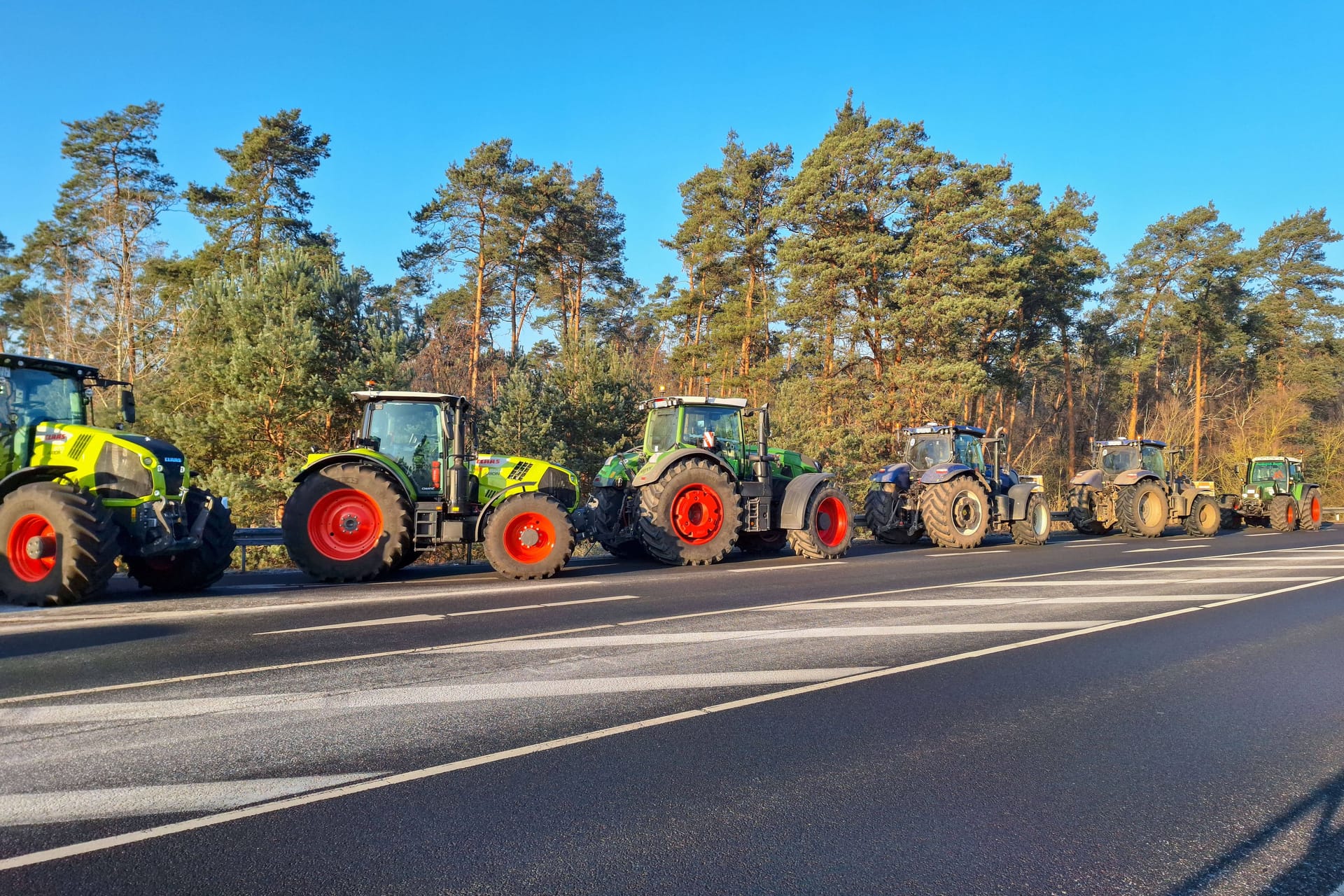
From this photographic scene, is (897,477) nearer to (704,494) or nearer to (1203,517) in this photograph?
(704,494)

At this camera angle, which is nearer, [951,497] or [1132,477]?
[951,497]

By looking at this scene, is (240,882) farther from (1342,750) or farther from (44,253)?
(44,253)

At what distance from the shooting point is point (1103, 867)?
9.80 ft

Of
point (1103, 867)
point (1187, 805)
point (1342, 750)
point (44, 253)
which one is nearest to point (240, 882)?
point (1103, 867)

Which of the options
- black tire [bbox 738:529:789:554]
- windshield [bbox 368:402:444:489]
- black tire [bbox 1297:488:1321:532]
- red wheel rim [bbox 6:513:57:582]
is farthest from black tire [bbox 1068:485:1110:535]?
red wheel rim [bbox 6:513:57:582]

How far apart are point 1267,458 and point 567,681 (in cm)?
2480

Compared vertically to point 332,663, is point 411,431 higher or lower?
higher

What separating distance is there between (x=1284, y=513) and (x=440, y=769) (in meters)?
25.8

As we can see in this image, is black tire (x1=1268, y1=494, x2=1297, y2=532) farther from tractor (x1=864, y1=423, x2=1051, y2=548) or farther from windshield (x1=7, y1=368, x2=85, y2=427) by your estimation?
windshield (x1=7, y1=368, x2=85, y2=427)

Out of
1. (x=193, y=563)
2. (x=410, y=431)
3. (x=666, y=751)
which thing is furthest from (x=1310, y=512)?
(x=193, y=563)

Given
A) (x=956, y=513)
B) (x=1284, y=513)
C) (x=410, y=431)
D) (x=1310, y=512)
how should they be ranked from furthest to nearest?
(x=1310, y=512), (x=1284, y=513), (x=956, y=513), (x=410, y=431)

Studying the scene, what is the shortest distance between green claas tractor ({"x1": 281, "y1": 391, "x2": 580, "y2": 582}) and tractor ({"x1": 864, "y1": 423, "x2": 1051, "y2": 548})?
7.84 metres

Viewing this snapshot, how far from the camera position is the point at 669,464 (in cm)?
1179

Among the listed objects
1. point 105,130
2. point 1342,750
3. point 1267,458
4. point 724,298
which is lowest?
point 1342,750
